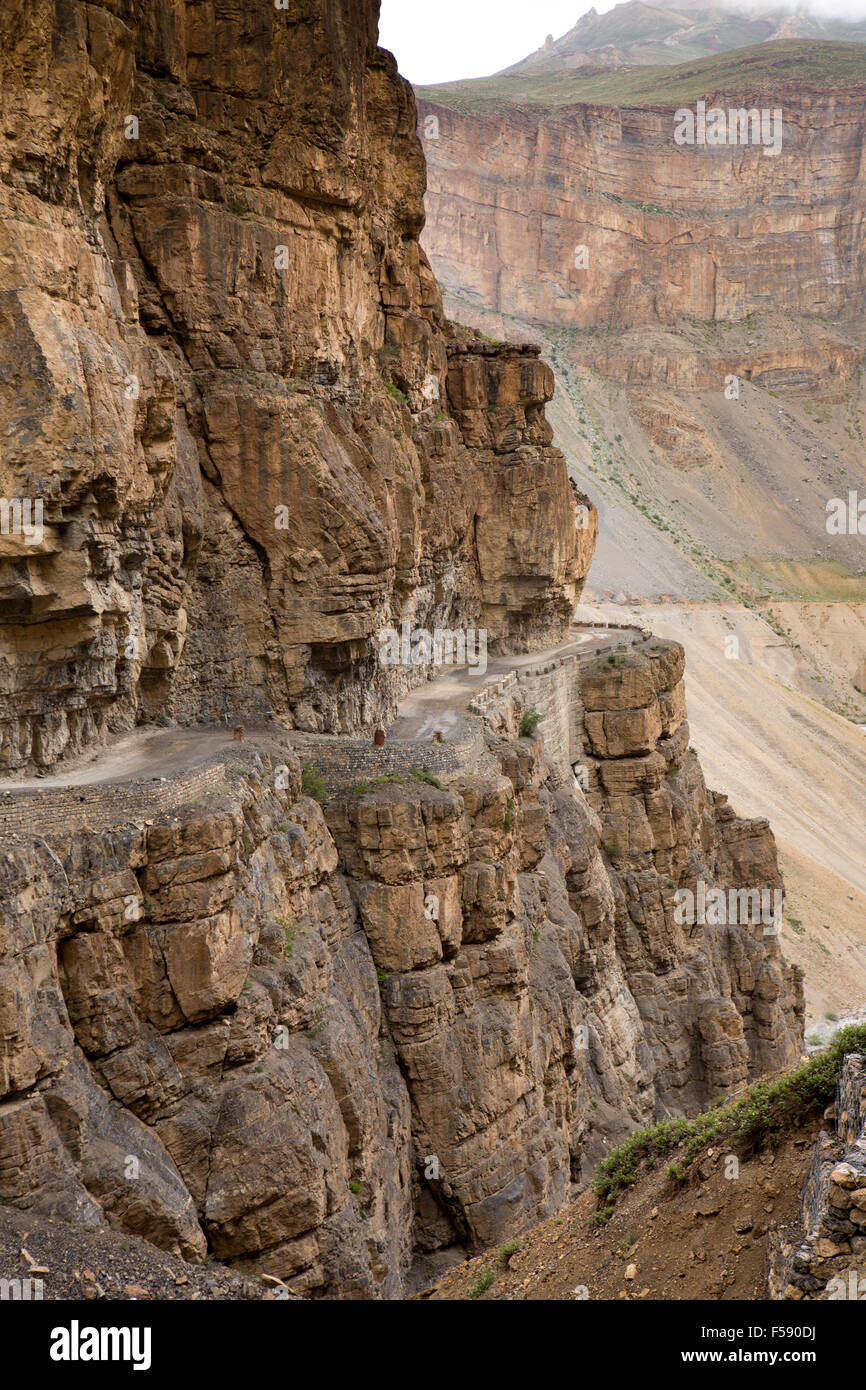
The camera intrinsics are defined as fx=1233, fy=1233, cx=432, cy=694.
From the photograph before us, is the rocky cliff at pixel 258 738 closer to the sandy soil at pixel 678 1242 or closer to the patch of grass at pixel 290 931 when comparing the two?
the patch of grass at pixel 290 931

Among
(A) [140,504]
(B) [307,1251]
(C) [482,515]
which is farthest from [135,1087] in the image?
(C) [482,515]

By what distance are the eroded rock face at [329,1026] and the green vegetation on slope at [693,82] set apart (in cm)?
12237

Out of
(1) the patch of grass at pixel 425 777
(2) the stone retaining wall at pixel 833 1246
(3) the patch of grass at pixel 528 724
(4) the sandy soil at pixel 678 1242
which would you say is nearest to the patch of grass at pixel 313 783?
(1) the patch of grass at pixel 425 777

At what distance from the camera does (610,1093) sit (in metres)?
32.1

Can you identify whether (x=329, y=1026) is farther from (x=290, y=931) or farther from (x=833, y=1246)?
(x=833, y=1246)

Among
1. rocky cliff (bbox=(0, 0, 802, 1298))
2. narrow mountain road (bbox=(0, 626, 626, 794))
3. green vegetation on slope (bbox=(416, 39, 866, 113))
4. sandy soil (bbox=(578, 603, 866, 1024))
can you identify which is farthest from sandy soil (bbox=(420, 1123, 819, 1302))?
green vegetation on slope (bbox=(416, 39, 866, 113))

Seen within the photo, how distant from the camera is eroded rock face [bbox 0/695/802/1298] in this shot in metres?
16.8

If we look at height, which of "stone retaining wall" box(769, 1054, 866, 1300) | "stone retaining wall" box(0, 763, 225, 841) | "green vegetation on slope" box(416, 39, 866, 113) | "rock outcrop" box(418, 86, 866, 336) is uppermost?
"green vegetation on slope" box(416, 39, 866, 113)

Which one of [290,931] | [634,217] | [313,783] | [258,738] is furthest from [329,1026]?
[634,217]

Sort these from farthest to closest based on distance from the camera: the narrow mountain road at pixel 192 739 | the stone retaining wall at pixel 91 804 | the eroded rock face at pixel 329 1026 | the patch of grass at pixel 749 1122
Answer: the narrow mountain road at pixel 192 739 < the stone retaining wall at pixel 91 804 < the eroded rock face at pixel 329 1026 < the patch of grass at pixel 749 1122

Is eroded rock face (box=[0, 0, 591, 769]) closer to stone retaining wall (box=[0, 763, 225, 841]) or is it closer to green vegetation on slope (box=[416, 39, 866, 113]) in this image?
stone retaining wall (box=[0, 763, 225, 841])

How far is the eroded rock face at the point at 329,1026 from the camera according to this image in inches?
659

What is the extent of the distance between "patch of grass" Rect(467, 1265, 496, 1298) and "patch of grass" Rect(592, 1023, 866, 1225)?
5.88 feet

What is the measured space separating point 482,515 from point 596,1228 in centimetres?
2889
